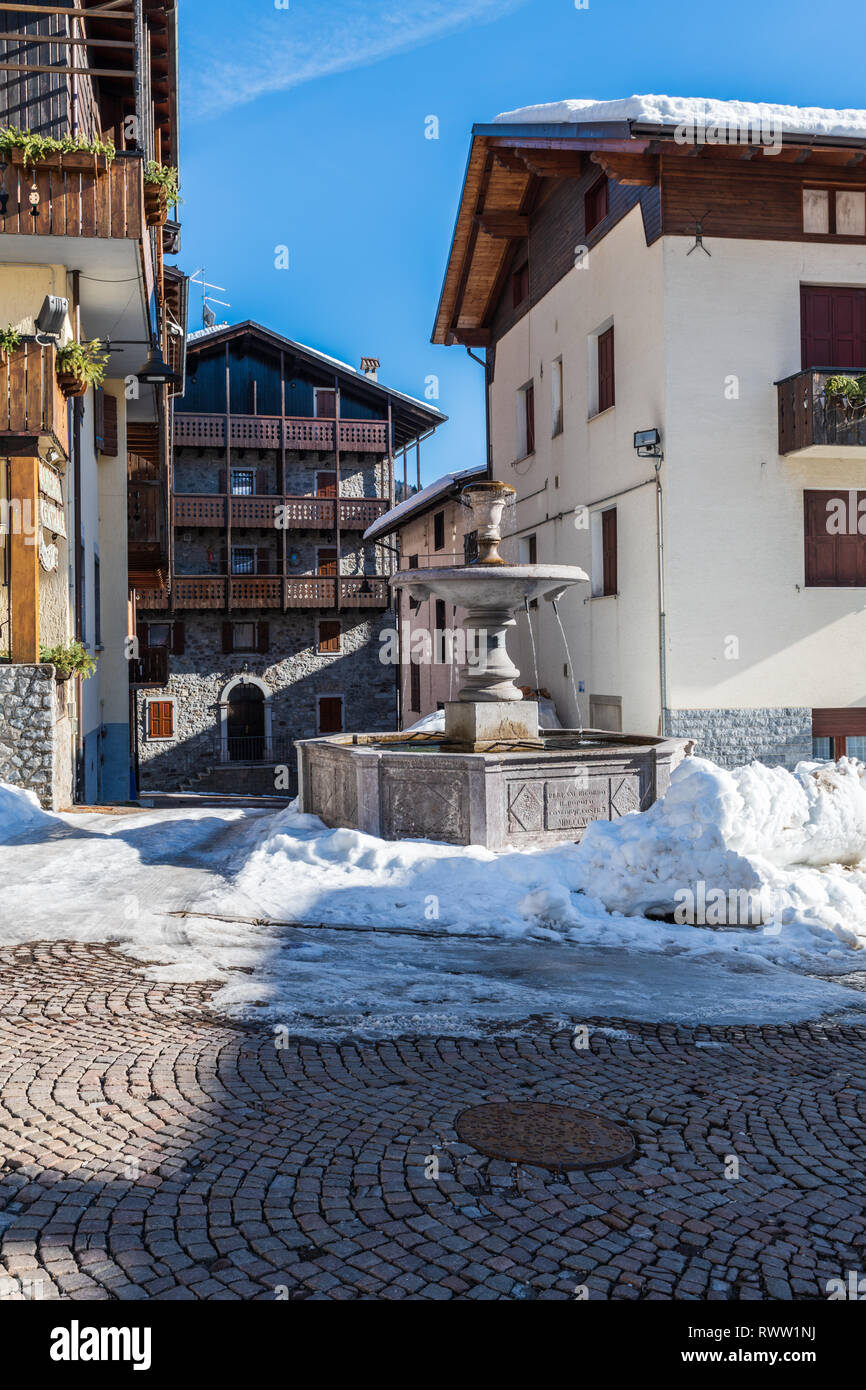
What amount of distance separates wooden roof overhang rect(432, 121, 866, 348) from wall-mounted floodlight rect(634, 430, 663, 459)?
12.1 ft

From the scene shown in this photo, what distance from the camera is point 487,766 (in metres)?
9.50

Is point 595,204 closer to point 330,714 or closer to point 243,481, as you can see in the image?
point 243,481

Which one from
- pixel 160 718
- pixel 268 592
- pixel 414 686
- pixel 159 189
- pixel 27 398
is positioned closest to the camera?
pixel 27 398

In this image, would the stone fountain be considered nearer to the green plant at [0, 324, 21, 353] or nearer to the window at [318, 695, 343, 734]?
the green plant at [0, 324, 21, 353]

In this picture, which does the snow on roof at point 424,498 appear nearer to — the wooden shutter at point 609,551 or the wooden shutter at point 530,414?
the wooden shutter at point 530,414

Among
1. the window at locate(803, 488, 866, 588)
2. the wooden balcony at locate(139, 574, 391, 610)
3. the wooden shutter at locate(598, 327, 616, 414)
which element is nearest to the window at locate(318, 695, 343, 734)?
the wooden balcony at locate(139, 574, 391, 610)

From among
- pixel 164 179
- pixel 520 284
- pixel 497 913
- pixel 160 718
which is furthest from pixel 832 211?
pixel 160 718

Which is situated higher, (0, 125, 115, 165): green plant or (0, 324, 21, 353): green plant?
(0, 125, 115, 165): green plant

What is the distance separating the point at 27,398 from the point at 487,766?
7.39 metres

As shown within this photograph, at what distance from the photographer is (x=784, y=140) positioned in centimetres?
1562

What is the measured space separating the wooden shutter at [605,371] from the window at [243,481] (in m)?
20.0

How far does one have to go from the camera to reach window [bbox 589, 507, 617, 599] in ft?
61.8

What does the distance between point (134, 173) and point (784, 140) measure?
9.11 metres

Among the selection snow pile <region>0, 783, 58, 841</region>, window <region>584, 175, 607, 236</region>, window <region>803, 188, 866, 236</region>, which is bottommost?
snow pile <region>0, 783, 58, 841</region>
